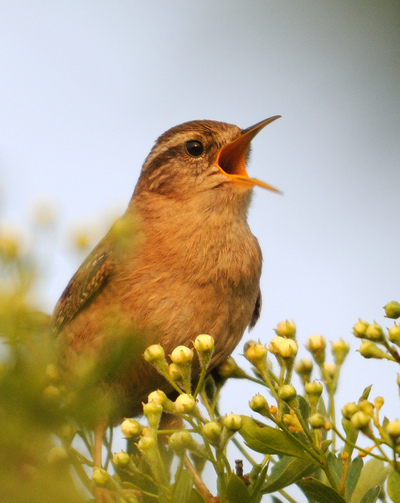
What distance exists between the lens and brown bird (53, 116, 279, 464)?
3006 mm

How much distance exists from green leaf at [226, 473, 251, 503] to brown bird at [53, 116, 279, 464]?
1.17 metres

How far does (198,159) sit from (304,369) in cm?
202

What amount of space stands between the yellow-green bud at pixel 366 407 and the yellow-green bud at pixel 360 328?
23 cm

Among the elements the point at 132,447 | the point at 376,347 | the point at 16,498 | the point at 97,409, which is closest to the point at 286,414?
the point at 376,347

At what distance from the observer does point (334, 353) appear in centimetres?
212

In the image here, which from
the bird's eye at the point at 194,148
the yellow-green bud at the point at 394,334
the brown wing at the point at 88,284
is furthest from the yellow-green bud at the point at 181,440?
the bird's eye at the point at 194,148

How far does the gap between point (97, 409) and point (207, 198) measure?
2.82 metres

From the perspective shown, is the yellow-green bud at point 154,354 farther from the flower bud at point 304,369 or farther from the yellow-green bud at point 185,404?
the flower bud at point 304,369

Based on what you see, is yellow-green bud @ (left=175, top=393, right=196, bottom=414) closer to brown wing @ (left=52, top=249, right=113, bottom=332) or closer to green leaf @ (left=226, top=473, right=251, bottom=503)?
green leaf @ (left=226, top=473, right=251, bottom=503)

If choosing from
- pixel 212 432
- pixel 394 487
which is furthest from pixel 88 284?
pixel 394 487

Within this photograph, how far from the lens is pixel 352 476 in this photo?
5.69 feet

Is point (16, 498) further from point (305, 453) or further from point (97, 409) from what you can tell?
point (305, 453)

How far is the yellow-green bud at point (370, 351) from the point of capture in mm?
1702

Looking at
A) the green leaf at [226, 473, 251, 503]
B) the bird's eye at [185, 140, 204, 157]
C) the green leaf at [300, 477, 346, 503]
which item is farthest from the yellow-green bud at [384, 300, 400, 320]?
the bird's eye at [185, 140, 204, 157]
